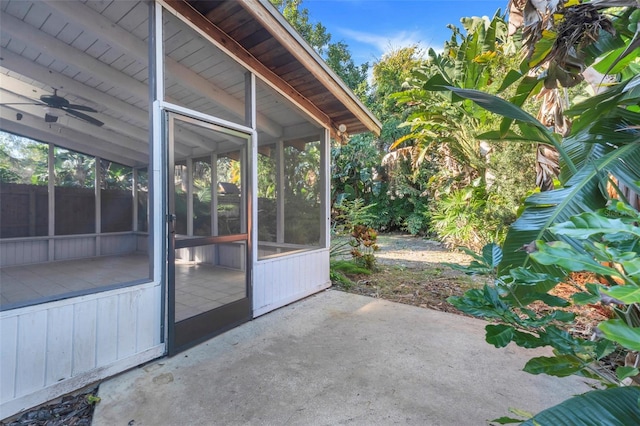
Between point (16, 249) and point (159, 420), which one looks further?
point (16, 249)

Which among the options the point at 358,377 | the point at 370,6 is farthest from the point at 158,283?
the point at 370,6

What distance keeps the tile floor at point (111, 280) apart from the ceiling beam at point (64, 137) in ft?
7.94

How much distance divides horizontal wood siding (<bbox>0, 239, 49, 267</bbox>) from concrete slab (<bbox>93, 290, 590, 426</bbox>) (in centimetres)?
585

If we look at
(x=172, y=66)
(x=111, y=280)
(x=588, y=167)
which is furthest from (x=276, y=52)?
(x=111, y=280)

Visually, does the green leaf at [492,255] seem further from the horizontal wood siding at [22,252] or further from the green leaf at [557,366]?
the horizontal wood siding at [22,252]

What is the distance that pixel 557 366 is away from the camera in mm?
1088

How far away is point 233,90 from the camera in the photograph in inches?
130

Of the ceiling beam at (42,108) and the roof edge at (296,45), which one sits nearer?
the roof edge at (296,45)

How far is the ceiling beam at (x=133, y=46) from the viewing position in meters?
2.75

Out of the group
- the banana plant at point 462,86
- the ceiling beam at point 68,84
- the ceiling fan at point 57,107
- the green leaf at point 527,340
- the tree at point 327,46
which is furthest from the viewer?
the tree at point 327,46

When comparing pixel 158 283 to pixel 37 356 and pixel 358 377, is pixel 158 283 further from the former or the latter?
pixel 358 377

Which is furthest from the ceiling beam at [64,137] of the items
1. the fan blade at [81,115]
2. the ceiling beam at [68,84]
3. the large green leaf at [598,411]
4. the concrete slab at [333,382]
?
the large green leaf at [598,411]

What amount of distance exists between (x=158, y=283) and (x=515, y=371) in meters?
2.96

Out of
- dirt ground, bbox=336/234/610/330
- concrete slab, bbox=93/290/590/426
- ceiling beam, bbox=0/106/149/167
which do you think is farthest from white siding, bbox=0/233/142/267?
dirt ground, bbox=336/234/610/330
